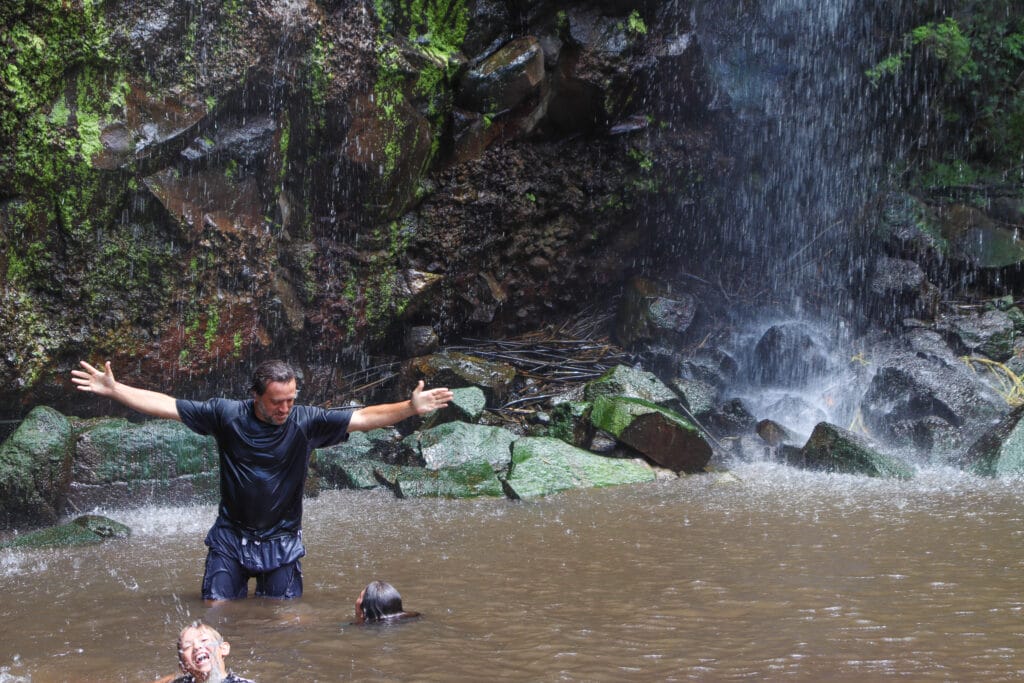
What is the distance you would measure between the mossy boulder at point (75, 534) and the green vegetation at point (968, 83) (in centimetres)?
1067

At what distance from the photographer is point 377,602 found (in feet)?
12.5

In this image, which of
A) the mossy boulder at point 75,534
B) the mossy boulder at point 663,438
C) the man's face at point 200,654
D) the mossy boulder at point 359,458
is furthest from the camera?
the mossy boulder at point 663,438

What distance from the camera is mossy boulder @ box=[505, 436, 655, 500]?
748 cm

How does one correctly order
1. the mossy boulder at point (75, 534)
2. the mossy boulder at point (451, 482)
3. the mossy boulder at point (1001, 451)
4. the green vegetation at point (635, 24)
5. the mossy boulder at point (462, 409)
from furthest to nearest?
the green vegetation at point (635, 24) < the mossy boulder at point (462, 409) < the mossy boulder at point (1001, 451) < the mossy boulder at point (451, 482) < the mossy boulder at point (75, 534)

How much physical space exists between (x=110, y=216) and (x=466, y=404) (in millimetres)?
3675

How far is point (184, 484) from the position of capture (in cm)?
738

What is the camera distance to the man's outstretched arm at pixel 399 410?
4.20 m

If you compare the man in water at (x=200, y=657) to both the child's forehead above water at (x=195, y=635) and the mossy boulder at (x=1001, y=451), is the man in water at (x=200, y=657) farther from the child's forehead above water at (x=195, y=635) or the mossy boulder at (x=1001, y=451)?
the mossy boulder at (x=1001, y=451)

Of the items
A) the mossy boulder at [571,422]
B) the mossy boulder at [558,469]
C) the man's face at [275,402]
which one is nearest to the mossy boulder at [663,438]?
the mossy boulder at [558,469]

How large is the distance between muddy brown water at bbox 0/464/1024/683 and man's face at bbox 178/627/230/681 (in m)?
0.58

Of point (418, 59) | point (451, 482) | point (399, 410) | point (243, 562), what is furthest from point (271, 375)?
point (418, 59)

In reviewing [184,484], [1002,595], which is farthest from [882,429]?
[184,484]

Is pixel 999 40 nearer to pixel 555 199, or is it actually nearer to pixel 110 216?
pixel 555 199

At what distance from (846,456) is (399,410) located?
17.1 ft
